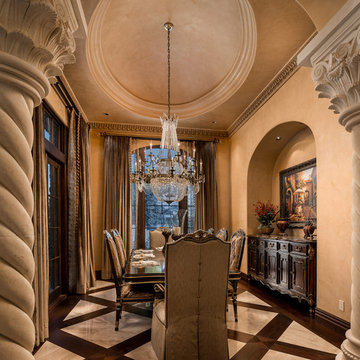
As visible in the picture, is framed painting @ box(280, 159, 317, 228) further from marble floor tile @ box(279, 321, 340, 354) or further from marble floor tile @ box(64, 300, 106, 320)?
marble floor tile @ box(64, 300, 106, 320)

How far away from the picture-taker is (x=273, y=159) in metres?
5.05

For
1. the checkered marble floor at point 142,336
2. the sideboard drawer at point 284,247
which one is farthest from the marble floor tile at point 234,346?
the sideboard drawer at point 284,247

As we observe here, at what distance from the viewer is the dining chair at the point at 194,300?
1.87 m

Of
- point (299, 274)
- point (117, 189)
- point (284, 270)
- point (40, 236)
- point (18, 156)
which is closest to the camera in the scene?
point (18, 156)

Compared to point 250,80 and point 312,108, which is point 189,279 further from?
point 250,80

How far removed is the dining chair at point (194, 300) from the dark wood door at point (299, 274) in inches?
67.4

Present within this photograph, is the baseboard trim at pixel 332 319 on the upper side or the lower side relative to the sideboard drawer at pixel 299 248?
lower

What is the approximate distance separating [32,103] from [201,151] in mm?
4859

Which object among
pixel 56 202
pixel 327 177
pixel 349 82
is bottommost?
pixel 56 202

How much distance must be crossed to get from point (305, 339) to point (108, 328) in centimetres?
200

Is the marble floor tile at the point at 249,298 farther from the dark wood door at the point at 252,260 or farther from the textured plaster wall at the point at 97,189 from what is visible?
the textured plaster wall at the point at 97,189

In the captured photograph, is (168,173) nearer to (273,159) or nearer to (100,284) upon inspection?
(273,159)

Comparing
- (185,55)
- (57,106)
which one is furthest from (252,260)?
(57,106)

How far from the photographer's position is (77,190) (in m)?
4.46
